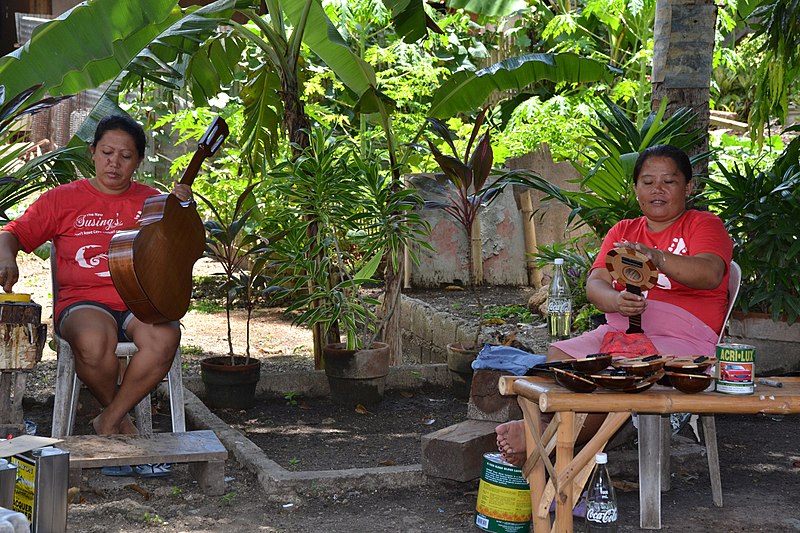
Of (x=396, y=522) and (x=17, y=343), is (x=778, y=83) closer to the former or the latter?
(x=396, y=522)

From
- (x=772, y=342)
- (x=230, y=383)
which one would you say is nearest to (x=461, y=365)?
(x=230, y=383)

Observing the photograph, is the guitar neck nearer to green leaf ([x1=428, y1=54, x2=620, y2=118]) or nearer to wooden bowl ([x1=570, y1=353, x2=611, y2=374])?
wooden bowl ([x1=570, y1=353, x2=611, y2=374])

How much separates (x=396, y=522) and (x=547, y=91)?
906cm

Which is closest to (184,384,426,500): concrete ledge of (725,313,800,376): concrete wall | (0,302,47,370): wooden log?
(0,302,47,370): wooden log

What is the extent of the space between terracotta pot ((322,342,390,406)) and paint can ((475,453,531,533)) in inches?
78.8

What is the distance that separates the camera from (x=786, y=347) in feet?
17.6

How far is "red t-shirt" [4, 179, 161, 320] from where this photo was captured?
3.93m

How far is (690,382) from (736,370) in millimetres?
173

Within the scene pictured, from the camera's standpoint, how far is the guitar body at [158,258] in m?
3.59

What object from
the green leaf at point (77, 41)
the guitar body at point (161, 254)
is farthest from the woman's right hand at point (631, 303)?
the green leaf at point (77, 41)

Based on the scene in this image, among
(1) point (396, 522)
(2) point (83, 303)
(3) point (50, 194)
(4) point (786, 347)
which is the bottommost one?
(1) point (396, 522)

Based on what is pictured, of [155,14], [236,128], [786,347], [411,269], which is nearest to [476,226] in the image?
[411,269]

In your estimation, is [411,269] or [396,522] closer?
[396,522]

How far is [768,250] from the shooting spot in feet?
16.7
